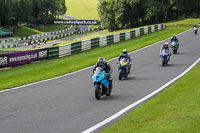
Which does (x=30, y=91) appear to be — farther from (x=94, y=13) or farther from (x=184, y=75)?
(x=94, y=13)

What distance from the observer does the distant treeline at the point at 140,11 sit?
91.1m

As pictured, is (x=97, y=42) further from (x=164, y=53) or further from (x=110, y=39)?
(x=164, y=53)

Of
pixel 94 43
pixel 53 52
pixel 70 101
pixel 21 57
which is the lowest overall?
pixel 70 101

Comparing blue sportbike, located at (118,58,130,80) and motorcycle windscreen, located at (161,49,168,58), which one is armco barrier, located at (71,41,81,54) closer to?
motorcycle windscreen, located at (161,49,168,58)

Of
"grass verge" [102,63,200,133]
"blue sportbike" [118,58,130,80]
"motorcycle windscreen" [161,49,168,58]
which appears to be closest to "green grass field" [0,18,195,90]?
"blue sportbike" [118,58,130,80]

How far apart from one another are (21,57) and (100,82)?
15018 millimetres

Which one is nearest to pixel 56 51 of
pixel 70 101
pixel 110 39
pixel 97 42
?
pixel 97 42

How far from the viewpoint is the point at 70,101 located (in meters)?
14.3

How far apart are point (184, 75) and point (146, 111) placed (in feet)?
33.1

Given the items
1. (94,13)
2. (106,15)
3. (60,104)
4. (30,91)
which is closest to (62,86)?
(30,91)

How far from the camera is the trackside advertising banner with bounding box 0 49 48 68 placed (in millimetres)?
26608

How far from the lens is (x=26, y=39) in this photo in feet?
275

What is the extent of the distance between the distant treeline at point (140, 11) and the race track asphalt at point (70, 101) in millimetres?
66893

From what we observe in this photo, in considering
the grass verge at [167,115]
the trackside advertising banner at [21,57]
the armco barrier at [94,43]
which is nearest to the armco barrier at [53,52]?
the trackside advertising banner at [21,57]
